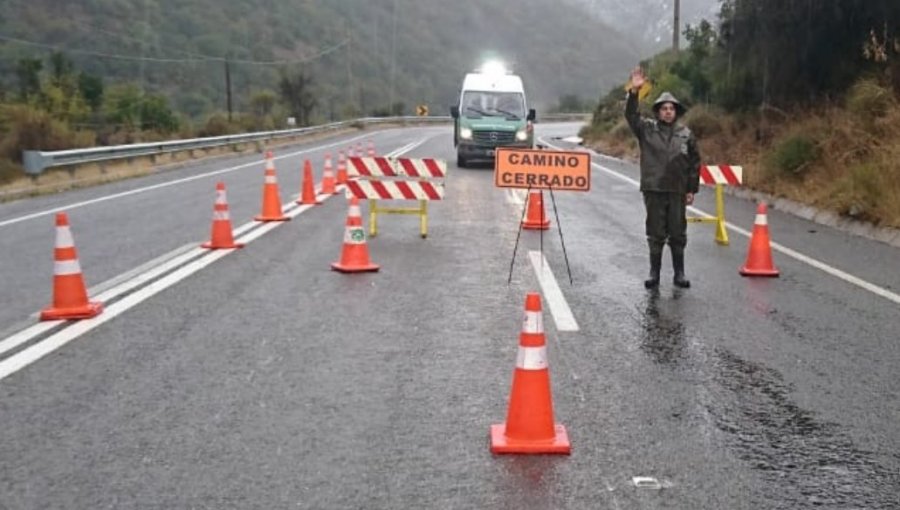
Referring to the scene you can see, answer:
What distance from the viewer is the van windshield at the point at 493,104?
86.0 ft

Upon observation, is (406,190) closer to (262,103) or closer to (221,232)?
(221,232)

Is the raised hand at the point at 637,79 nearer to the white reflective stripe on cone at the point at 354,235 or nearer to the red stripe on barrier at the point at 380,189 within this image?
the white reflective stripe on cone at the point at 354,235

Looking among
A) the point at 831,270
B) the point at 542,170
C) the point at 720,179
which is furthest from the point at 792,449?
the point at 720,179

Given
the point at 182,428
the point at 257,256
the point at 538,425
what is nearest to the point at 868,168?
the point at 257,256

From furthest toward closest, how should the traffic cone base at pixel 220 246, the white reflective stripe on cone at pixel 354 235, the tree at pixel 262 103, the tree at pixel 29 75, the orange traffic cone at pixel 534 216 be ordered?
1. the tree at pixel 262 103
2. the tree at pixel 29 75
3. the orange traffic cone at pixel 534 216
4. the traffic cone base at pixel 220 246
5. the white reflective stripe on cone at pixel 354 235

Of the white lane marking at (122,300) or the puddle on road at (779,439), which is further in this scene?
the white lane marking at (122,300)

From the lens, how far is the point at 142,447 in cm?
456

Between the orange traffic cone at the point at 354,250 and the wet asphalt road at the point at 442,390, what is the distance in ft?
0.92

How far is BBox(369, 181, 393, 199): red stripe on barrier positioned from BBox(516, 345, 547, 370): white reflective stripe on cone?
7713mm

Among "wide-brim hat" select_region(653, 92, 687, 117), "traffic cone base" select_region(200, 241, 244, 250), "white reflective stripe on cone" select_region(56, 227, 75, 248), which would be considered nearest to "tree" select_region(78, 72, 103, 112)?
"traffic cone base" select_region(200, 241, 244, 250)

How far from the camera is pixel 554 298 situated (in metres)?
8.28

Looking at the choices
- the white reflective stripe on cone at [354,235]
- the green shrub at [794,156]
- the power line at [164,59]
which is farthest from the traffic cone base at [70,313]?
the power line at [164,59]

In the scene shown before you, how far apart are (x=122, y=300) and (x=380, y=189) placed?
4.83 meters

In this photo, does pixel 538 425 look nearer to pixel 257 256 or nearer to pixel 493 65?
pixel 257 256
